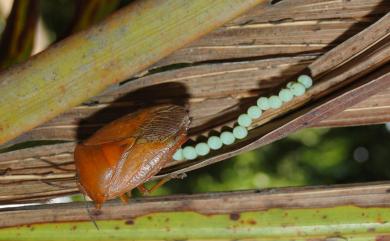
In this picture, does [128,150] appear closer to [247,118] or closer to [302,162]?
[247,118]

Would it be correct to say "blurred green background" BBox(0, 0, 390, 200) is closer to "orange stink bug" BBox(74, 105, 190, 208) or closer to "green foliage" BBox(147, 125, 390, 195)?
"green foliage" BBox(147, 125, 390, 195)

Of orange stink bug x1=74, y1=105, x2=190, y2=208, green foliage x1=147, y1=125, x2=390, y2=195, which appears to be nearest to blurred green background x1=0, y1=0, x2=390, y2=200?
green foliage x1=147, y1=125, x2=390, y2=195

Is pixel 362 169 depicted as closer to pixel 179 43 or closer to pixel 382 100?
pixel 382 100

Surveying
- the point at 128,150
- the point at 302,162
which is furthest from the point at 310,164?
the point at 128,150

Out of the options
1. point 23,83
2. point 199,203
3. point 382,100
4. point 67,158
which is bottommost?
point 199,203

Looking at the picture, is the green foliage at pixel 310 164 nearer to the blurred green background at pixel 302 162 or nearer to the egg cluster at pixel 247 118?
the blurred green background at pixel 302 162

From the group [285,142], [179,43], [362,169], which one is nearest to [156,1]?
[179,43]
